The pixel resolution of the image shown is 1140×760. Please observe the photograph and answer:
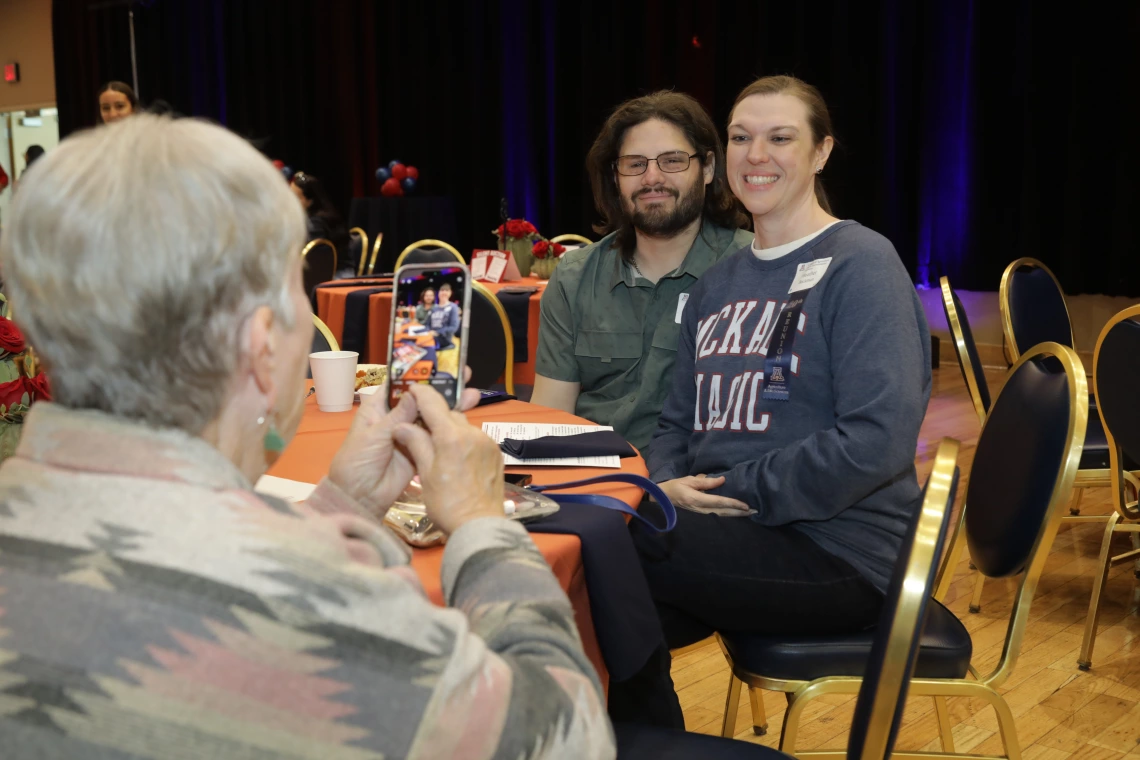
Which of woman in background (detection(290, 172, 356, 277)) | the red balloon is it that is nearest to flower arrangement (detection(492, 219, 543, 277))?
woman in background (detection(290, 172, 356, 277))

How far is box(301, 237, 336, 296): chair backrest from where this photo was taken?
6.57m

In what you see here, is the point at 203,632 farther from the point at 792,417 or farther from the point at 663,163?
the point at 663,163

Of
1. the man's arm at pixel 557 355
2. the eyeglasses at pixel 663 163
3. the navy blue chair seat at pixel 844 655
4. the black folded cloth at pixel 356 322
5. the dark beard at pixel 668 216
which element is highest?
the eyeglasses at pixel 663 163

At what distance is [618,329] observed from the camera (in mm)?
2502

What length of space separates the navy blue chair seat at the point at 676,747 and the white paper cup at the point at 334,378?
33.0 inches

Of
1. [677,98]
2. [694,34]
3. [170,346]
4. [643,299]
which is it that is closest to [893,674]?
[170,346]

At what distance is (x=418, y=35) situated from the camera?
9.91 m

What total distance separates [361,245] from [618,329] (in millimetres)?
6148

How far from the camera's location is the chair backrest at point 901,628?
1086 millimetres

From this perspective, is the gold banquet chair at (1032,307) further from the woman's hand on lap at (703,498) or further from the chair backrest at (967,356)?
the woman's hand on lap at (703,498)

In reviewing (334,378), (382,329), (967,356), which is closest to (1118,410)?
(967,356)

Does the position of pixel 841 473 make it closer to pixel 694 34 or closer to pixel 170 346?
pixel 170 346

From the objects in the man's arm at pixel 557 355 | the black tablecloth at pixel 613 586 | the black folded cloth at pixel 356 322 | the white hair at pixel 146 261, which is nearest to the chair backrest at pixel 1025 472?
the black tablecloth at pixel 613 586

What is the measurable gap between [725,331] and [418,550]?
1012 mm
